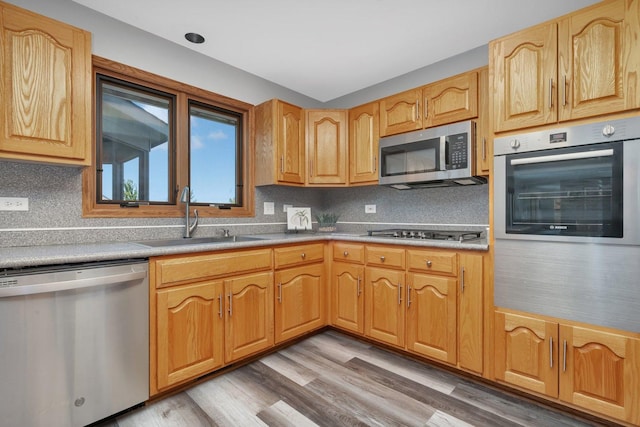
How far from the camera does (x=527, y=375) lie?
5.66 ft

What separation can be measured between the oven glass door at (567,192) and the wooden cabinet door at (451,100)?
0.65 m

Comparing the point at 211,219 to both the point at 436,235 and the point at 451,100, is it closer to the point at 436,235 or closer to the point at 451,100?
the point at 436,235

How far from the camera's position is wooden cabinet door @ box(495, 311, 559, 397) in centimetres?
165

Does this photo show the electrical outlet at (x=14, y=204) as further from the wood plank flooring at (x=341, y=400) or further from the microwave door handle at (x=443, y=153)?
the microwave door handle at (x=443, y=153)

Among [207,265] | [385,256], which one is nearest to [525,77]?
[385,256]

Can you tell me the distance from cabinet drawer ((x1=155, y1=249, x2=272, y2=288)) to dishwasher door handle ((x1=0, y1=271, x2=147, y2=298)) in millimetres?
121

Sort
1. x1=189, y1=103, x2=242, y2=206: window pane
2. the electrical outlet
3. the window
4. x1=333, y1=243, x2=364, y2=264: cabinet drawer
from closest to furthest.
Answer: the electrical outlet < the window < x1=333, y1=243, x2=364, y2=264: cabinet drawer < x1=189, y1=103, x2=242, y2=206: window pane

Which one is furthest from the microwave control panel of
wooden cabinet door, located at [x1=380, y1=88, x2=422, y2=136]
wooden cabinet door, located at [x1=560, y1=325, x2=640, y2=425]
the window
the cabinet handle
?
the window

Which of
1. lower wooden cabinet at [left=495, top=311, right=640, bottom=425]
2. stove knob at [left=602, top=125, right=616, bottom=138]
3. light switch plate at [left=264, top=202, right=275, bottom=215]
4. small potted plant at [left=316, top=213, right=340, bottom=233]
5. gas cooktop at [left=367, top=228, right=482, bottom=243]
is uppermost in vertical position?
stove knob at [left=602, top=125, right=616, bottom=138]

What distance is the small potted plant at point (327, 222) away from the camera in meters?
3.24

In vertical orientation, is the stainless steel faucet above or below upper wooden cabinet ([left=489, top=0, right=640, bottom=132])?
below

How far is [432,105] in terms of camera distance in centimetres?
243

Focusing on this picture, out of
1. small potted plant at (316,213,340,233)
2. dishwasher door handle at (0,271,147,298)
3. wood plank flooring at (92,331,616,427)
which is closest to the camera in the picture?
dishwasher door handle at (0,271,147,298)

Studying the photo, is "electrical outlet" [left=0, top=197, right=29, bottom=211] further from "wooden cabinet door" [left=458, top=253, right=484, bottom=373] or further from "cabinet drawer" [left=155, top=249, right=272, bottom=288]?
"wooden cabinet door" [left=458, top=253, right=484, bottom=373]
